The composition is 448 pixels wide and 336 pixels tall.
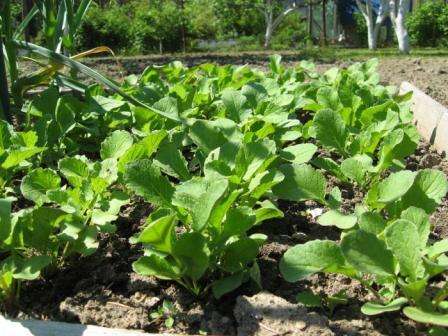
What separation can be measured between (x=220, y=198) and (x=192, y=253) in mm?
139

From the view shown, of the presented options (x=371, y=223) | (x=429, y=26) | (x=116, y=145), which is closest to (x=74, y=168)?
(x=116, y=145)

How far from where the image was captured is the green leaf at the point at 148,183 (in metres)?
1.47

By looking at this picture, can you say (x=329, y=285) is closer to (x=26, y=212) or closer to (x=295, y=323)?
(x=295, y=323)

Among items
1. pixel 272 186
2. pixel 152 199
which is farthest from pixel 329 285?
pixel 152 199

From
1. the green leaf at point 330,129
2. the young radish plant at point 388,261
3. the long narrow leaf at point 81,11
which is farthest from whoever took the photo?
the long narrow leaf at point 81,11

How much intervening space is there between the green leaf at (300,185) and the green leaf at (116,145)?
0.52 meters

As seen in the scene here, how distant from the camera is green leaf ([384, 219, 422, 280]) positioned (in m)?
1.19

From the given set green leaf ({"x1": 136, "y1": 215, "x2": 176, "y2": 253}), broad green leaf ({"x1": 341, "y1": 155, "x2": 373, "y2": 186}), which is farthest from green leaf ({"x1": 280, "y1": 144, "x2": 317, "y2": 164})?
green leaf ({"x1": 136, "y1": 215, "x2": 176, "y2": 253})

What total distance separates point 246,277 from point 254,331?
193mm

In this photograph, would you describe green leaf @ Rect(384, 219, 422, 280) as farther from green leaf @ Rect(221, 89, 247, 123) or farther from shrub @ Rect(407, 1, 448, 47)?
shrub @ Rect(407, 1, 448, 47)

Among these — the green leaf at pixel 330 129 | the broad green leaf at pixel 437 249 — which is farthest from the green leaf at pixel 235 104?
the broad green leaf at pixel 437 249

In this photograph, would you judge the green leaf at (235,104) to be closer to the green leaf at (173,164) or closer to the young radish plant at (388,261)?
the green leaf at (173,164)

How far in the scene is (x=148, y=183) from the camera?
148 centimetres

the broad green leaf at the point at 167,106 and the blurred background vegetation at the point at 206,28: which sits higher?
the blurred background vegetation at the point at 206,28
